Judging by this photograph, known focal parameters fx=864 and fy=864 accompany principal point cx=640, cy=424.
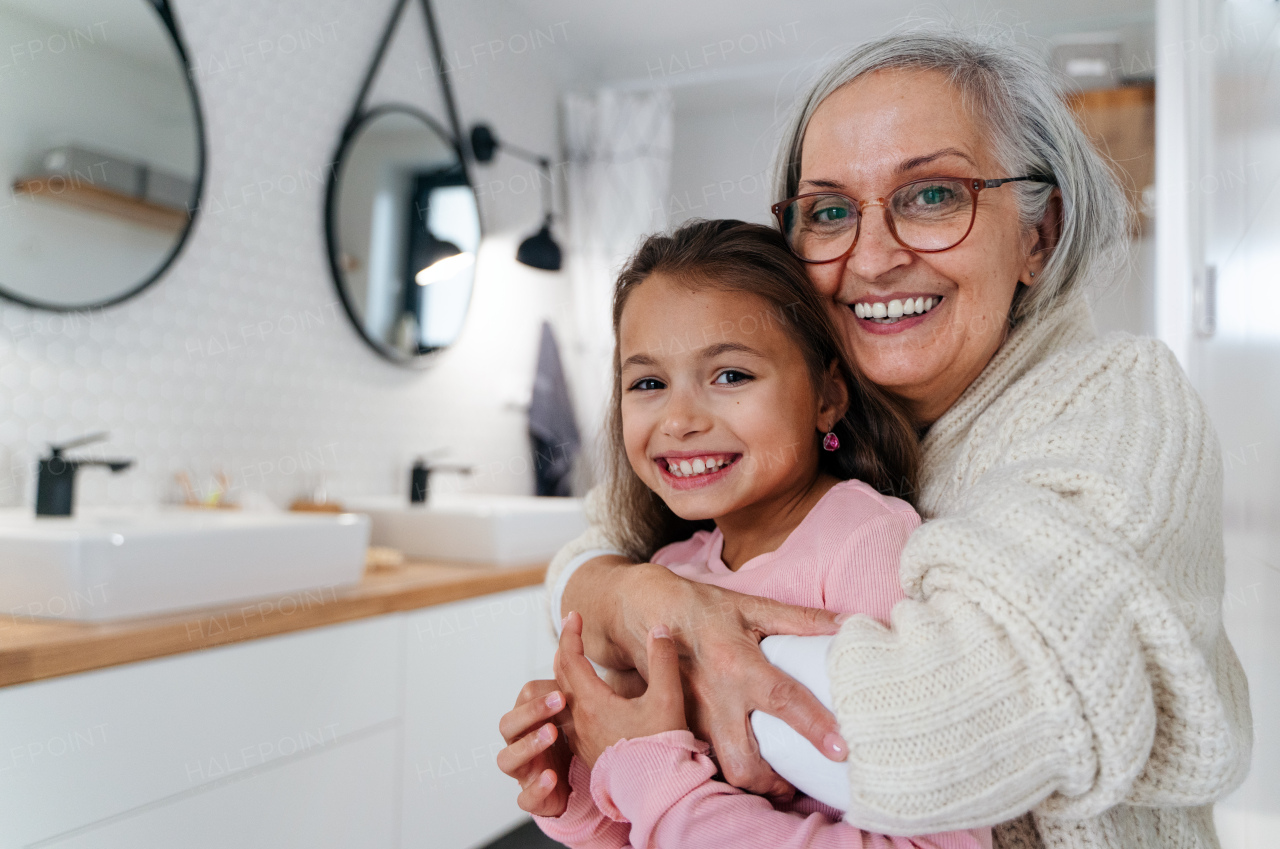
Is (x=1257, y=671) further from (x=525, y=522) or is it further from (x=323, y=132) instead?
(x=323, y=132)

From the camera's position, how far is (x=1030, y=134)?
3.12 ft

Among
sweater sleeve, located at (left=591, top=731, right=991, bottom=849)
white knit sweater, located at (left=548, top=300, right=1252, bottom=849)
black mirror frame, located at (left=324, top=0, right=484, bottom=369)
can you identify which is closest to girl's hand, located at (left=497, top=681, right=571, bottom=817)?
sweater sleeve, located at (left=591, top=731, right=991, bottom=849)

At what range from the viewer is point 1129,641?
0.60 m

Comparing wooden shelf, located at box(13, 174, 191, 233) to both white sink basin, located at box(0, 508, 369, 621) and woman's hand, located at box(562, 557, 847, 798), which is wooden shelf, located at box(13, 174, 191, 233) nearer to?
white sink basin, located at box(0, 508, 369, 621)

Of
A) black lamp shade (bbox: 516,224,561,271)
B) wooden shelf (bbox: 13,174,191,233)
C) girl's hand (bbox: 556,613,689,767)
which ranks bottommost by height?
girl's hand (bbox: 556,613,689,767)

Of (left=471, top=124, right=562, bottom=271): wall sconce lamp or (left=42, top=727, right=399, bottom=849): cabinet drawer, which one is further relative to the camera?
(left=471, top=124, right=562, bottom=271): wall sconce lamp

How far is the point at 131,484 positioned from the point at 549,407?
1.79 m

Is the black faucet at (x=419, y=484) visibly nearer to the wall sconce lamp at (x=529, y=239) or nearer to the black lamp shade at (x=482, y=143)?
the wall sconce lamp at (x=529, y=239)

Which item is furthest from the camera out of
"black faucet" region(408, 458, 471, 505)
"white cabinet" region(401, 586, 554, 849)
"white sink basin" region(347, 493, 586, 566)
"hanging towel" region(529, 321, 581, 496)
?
"hanging towel" region(529, 321, 581, 496)

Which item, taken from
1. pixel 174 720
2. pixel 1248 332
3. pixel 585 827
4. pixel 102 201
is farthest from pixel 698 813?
pixel 102 201

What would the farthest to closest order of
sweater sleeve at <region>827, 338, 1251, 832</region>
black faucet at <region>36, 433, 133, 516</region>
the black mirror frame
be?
the black mirror frame
black faucet at <region>36, 433, 133, 516</region>
sweater sleeve at <region>827, 338, 1251, 832</region>

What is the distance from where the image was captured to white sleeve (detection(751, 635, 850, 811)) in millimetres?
670

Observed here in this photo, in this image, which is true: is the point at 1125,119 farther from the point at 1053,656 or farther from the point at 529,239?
the point at 1053,656

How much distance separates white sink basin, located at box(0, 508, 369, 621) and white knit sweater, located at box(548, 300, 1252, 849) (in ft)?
4.18
